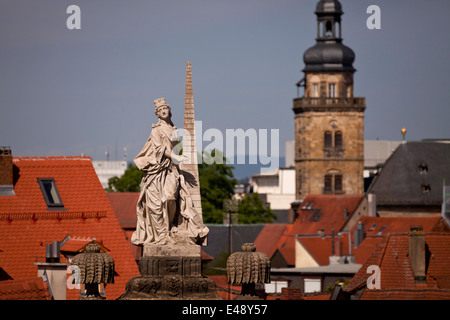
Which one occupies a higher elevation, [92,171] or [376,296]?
[92,171]

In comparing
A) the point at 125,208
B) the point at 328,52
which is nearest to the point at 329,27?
the point at 328,52

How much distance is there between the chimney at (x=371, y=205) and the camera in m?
141

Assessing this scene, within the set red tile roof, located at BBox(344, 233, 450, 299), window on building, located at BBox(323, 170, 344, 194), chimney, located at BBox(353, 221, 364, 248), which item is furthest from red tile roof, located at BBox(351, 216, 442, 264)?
red tile roof, located at BBox(344, 233, 450, 299)

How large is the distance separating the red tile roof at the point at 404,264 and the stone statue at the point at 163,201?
68.0 ft

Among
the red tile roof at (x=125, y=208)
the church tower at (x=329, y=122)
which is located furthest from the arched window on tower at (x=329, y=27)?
the red tile roof at (x=125, y=208)

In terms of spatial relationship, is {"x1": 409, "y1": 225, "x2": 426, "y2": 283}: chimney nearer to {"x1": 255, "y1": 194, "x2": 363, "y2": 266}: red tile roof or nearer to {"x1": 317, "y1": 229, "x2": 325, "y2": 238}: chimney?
{"x1": 255, "y1": 194, "x2": 363, "y2": 266}: red tile roof

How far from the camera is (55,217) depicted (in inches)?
→ 1858

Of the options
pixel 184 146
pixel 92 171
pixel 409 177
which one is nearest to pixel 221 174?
pixel 409 177

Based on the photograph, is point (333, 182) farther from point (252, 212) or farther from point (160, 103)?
point (160, 103)

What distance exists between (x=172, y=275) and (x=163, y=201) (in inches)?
47.4

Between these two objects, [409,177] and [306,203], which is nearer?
[306,203]

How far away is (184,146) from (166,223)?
98.4 inches

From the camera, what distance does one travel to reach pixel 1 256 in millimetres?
44188
